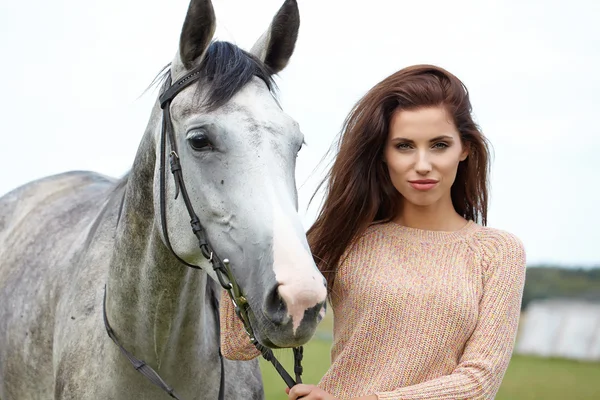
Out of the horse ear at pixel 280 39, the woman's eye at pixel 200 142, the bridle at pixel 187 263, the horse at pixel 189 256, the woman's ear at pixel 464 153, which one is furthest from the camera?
the horse ear at pixel 280 39

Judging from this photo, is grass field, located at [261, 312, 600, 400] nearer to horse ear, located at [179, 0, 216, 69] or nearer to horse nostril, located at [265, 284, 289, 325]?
horse ear, located at [179, 0, 216, 69]

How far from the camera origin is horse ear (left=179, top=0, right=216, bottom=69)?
2529mm

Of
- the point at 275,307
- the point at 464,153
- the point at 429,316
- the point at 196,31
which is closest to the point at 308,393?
the point at 275,307

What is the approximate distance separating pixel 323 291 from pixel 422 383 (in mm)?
516

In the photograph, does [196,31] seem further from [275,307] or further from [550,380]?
[550,380]

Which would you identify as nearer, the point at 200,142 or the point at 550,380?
the point at 200,142

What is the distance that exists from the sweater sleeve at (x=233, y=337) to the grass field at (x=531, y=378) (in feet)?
16.7

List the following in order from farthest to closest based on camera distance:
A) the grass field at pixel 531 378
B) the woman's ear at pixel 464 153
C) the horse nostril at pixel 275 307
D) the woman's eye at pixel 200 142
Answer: the grass field at pixel 531 378 < the woman's ear at pixel 464 153 < the woman's eye at pixel 200 142 < the horse nostril at pixel 275 307

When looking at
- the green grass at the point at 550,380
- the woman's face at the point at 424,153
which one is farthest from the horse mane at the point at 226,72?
the green grass at the point at 550,380

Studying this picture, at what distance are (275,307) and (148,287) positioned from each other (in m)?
0.89

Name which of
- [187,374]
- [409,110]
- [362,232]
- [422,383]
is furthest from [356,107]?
[187,374]

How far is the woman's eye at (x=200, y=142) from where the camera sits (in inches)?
94.2

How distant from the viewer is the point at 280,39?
2793 millimetres

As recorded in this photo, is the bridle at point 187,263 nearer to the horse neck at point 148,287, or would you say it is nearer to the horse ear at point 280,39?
the horse neck at point 148,287
